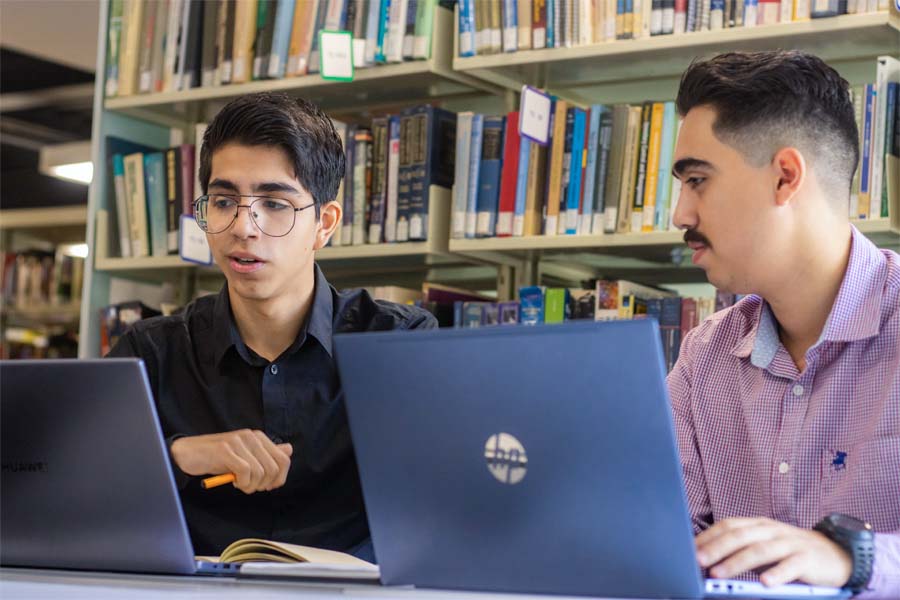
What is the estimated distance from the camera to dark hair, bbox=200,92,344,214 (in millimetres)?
1898

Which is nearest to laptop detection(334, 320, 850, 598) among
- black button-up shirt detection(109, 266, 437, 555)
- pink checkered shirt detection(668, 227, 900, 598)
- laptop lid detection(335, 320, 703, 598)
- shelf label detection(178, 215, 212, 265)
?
laptop lid detection(335, 320, 703, 598)

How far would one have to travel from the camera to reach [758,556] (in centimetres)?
107

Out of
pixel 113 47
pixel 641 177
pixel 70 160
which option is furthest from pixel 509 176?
pixel 70 160

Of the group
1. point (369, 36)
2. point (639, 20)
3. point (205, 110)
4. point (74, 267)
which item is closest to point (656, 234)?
point (639, 20)

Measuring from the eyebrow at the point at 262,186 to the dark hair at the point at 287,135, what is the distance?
31 millimetres

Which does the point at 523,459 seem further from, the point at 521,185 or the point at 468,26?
the point at 468,26

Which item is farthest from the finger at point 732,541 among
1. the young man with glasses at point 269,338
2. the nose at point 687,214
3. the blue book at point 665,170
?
the blue book at point 665,170

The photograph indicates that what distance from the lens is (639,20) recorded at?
257 centimetres

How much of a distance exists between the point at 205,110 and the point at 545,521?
2690 mm

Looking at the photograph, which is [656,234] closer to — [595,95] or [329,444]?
[595,95]

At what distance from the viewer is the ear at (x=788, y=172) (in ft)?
4.98

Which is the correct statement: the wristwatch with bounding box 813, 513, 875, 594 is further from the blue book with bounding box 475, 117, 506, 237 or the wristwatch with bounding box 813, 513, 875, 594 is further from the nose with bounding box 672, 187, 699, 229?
the blue book with bounding box 475, 117, 506, 237

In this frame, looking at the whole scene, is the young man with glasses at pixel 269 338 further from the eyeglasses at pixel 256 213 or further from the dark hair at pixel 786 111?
the dark hair at pixel 786 111

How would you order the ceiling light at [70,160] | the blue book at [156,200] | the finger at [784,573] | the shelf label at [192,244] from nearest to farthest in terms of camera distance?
the finger at [784,573], the shelf label at [192,244], the blue book at [156,200], the ceiling light at [70,160]
